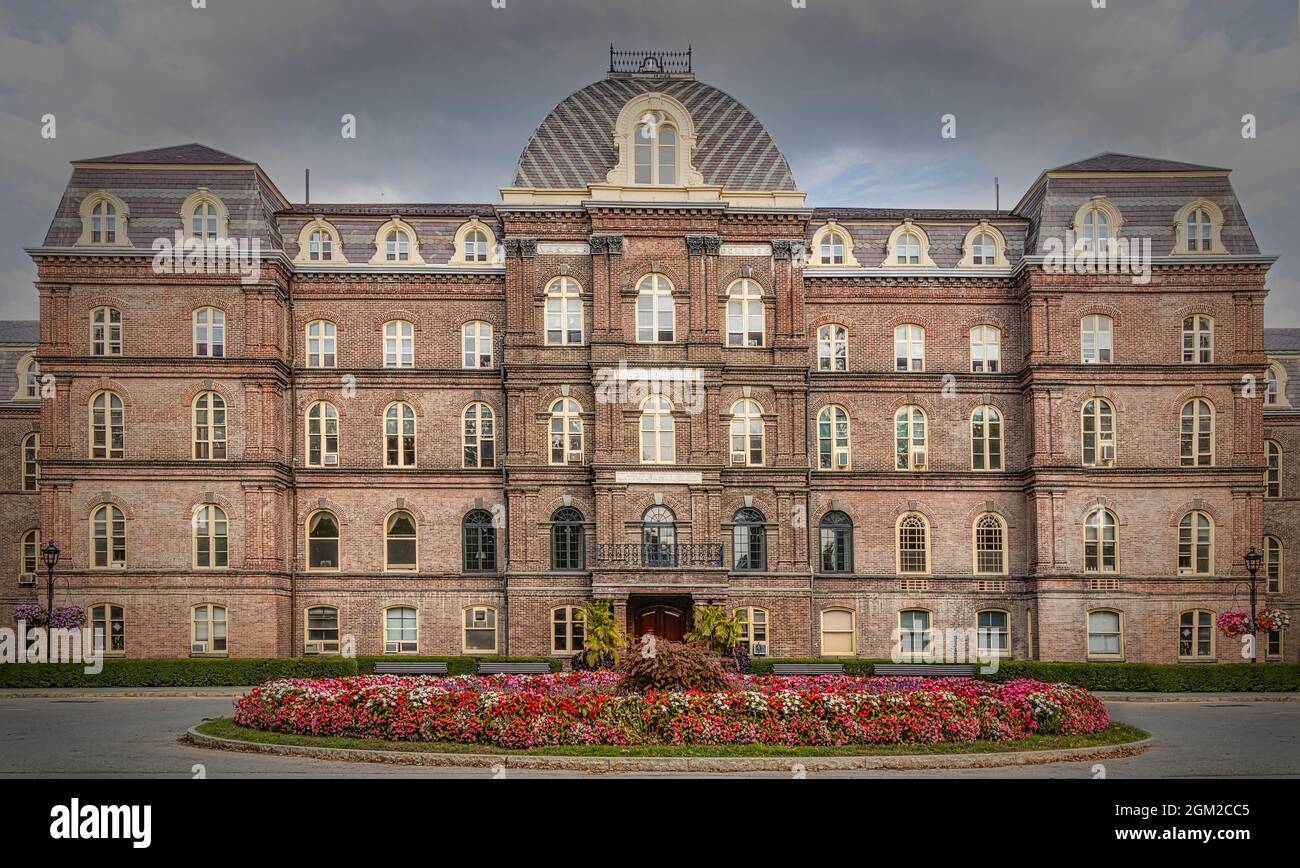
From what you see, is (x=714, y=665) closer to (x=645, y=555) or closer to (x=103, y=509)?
(x=645, y=555)

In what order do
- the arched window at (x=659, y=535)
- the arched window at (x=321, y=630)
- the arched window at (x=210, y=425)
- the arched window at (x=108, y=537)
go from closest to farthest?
the arched window at (x=659, y=535)
the arched window at (x=108, y=537)
the arched window at (x=210, y=425)
the arched window at (x=321, y=630)

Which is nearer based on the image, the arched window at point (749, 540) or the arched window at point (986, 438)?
the arched window at point (749, 540)

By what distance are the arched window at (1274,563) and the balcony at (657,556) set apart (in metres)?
25.4

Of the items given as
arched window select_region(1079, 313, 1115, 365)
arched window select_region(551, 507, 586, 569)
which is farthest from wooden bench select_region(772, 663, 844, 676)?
arched window select_region(1079, 313, 1115, 365)

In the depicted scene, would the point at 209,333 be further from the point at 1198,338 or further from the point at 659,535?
the point at 1198,338

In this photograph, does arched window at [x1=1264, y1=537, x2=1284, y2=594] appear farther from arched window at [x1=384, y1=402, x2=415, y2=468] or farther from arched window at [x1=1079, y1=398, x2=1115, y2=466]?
arched window at [x1=384, y1=402, x2=415, y2=468]

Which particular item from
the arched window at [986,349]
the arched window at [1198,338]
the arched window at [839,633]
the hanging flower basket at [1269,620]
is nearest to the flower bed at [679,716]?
the hanging flower basket at [1269,620]

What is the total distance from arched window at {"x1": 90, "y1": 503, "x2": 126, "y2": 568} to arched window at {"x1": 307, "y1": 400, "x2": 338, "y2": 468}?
6.82 meters

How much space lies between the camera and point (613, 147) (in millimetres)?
44188

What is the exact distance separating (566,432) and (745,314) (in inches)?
304

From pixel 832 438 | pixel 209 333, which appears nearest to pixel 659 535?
pixel 832 438

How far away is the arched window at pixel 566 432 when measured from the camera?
4341 cm

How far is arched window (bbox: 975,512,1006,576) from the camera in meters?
44.9

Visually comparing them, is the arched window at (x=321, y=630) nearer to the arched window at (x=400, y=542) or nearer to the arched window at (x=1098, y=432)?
the arched window at (x=400, y=542)
